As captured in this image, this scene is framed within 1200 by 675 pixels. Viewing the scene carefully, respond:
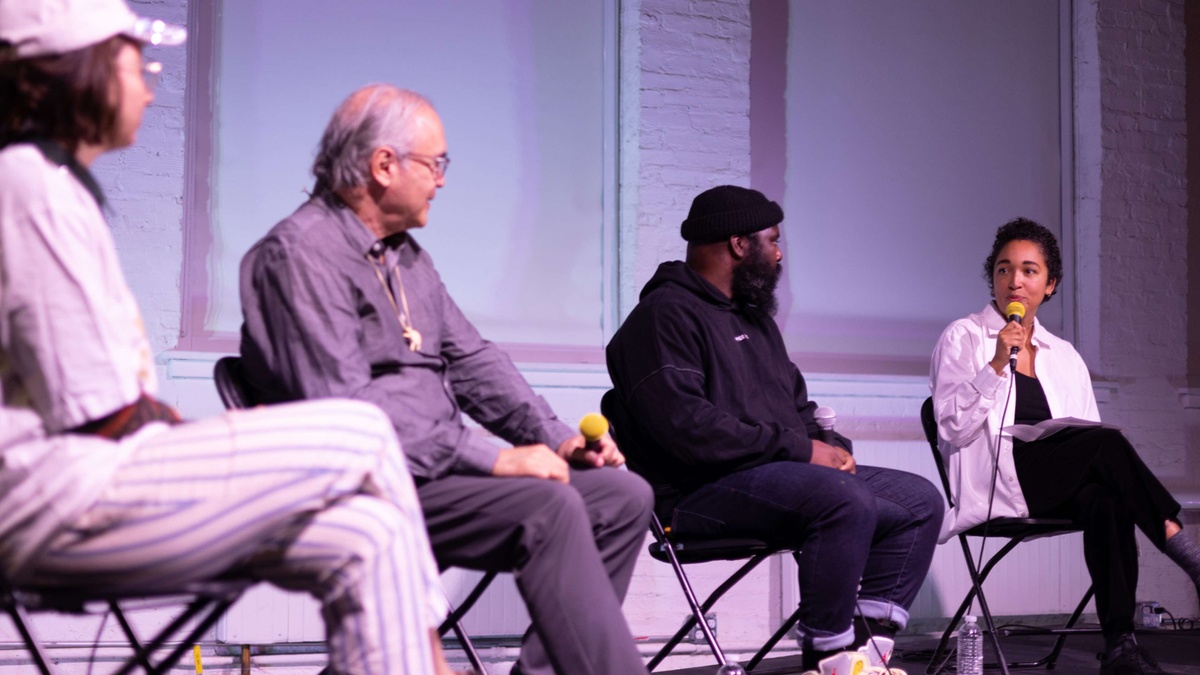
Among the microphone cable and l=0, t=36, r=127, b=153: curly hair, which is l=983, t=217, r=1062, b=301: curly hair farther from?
l=0, t=36, r=127, b=153: curly hair

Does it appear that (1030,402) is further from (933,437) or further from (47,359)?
(47,359)

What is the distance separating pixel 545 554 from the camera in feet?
6.91

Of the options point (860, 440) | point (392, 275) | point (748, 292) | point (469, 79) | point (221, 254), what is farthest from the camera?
point (860, 440)

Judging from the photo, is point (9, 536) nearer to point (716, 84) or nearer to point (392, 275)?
point (392, 275)

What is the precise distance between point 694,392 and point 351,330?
120cm

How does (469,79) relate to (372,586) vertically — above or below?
above

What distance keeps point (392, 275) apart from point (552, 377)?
195 centimetres

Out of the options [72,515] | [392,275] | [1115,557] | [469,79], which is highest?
[469,79]

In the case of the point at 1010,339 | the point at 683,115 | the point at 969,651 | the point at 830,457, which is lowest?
the point at 969,651

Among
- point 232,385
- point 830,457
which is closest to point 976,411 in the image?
point 830,457

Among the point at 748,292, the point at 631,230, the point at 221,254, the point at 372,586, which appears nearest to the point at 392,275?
the point at 372,586

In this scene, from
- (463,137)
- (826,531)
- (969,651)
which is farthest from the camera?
(463,137)

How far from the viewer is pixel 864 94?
16.9ft

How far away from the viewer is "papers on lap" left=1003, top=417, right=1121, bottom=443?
368cm
